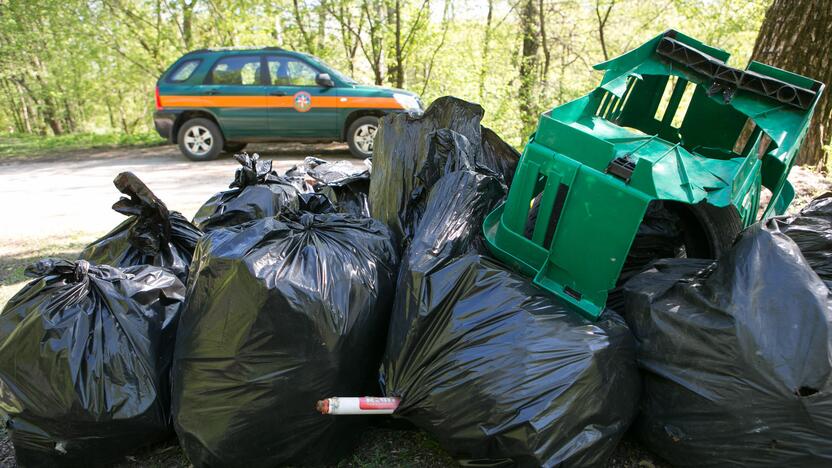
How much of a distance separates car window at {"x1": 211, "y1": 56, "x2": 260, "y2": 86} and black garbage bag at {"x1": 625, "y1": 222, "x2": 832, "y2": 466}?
Result: 293 inches

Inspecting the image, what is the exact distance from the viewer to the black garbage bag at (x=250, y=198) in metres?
2.87

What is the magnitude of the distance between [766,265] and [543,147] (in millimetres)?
771

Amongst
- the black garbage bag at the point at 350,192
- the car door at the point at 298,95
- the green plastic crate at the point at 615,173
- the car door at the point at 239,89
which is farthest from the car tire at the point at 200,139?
the green plastic crate at the point at 615,173

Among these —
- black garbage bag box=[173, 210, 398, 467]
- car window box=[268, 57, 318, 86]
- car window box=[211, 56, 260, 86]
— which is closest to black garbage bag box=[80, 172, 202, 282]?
black garbage bag box=[173, 210, 398, 467]

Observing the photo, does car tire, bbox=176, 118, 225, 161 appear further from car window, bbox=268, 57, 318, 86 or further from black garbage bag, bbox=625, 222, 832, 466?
black garbage bag, bbox=625, 222, 832, 466

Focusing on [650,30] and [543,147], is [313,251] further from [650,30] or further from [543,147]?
[650,30]

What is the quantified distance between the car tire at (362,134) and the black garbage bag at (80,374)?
6.31 metres

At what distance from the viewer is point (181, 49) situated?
12.2m

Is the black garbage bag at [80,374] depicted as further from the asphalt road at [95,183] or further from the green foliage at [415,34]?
the green foliage at [415,34]

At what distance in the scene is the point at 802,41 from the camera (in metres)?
4.00

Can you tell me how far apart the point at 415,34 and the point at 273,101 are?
3752 millimetres

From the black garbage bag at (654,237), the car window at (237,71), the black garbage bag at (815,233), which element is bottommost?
the car window at (237,71)

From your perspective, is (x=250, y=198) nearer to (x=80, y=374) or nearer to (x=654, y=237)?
(x=80, y=374)

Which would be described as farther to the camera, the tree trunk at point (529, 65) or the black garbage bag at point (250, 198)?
the tree trunk at point (529, 65)
